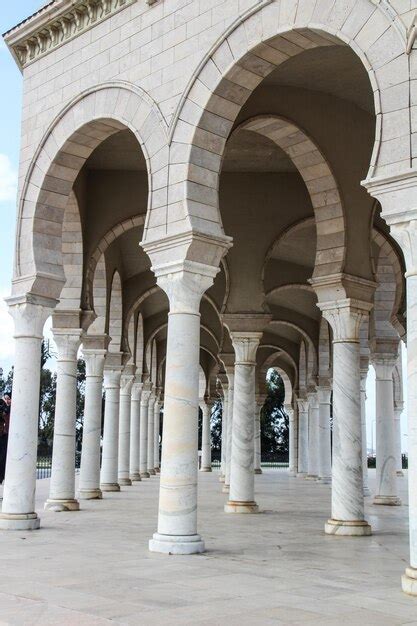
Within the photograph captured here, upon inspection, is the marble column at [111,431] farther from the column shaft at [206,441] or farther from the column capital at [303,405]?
the column shaft at [206,441]

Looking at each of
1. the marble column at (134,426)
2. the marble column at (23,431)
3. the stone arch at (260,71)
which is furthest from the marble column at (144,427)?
the stone arch at (260,71)

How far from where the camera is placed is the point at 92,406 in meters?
17.0

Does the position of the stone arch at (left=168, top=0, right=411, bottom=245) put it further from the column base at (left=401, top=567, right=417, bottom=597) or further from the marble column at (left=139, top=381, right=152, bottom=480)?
the marble column at (left=139, top=381, right=152, bottom=480)

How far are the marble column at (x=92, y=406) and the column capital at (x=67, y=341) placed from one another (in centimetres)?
258

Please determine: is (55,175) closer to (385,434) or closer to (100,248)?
(100,248)

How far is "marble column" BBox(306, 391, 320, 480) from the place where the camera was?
25.4m

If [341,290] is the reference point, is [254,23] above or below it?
above

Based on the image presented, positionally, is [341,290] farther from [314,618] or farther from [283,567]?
[314,618]

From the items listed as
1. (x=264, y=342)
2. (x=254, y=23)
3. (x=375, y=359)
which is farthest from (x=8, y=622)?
(x=264, y=342)

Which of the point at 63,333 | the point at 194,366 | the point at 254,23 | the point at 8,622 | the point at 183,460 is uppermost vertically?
the point at 254,23

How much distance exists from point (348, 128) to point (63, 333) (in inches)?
255

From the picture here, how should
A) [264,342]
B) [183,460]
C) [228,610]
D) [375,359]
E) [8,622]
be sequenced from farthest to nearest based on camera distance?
[264,342]
[375,359]
[183,460]
[228,610]
[8,622]

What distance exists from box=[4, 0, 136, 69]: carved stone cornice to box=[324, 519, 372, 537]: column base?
8.17m

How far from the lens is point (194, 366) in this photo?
890 cm
